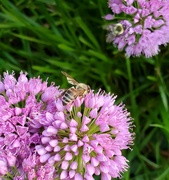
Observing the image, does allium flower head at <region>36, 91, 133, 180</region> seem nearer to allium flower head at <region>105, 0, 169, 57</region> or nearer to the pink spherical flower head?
the pink spherical flower head

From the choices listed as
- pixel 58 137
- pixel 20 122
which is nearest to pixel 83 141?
pixel 58 137

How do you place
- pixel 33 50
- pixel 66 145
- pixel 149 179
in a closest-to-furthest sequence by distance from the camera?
pixel 66 145 < pixel 149 179 < pixel 33 50

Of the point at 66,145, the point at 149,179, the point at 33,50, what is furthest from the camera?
the point at 33,50

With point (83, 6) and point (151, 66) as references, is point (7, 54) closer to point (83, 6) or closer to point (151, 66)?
point (83, 6)

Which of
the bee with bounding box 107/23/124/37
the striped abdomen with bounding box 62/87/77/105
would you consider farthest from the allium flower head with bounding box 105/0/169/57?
the striped abdomen with bounding box 62/87/77/105

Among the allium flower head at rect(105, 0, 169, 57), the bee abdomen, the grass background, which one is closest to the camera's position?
the bee abdomen

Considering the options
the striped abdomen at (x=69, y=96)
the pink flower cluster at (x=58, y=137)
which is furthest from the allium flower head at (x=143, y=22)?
the striped abdomen at (x=69, y=96)

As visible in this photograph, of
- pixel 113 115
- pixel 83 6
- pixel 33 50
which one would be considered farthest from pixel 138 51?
pixel 33 50

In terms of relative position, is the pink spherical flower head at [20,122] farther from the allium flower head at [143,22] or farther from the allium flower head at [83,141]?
the allium flower head at [143,22]
